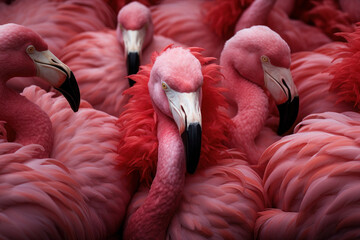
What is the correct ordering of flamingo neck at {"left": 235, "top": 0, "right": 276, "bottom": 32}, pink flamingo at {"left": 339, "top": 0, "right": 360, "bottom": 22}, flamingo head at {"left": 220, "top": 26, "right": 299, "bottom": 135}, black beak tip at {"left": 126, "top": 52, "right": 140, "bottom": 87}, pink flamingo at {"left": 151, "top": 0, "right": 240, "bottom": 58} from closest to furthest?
flamingo head at {"left": 220, "top": 26, "right": 299, "bottom": 135}
black beak tip at {"left": 126, "top": 52, "right": 140, "bottom": 87}
flamingo neck at {"left": 235, "top": 0, "right": 276, "bottom": 32}
pink flamingo at {"left": 151, "top": 0, "right": 240, "bottom": 58}
pink flamingo at {"left": 339, "top": 0, "right": 360, "bottom": 22}

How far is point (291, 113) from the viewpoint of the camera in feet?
3.78

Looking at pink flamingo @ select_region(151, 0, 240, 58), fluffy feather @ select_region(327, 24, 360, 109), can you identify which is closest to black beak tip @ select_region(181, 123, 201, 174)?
fluffy feather @ select_region(327, 24, 360, 109)

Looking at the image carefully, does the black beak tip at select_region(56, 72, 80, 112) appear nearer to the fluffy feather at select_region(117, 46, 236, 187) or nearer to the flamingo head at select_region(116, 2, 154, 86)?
the fluffy feather at select_region(117, 46, 236, 187)

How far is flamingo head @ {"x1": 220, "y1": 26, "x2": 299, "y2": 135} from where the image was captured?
3.72 ft

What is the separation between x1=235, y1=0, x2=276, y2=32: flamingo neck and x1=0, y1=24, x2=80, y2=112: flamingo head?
2.06ft

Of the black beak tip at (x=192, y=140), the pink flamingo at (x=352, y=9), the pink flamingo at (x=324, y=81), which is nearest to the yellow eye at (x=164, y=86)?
the black beak tip at (x=192, y=140)

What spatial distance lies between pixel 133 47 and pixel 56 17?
1.20 ft

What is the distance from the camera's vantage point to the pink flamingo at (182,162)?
2.97 feet

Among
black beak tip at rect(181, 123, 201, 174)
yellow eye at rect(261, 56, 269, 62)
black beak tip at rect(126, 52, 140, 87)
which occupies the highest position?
yellow eye at rect(261, 56, 269, 62)

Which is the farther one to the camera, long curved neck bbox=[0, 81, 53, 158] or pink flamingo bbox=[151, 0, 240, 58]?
pink flamingo bbox=[151, 0, 240, 58]

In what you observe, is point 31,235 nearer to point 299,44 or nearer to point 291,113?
point 291,113

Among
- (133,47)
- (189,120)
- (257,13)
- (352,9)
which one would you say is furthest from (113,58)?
(352,9)

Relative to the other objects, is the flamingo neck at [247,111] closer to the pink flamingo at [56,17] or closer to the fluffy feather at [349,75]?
the fluffy feather at [349,75]

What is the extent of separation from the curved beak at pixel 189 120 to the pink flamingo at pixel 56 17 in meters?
0.64
